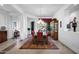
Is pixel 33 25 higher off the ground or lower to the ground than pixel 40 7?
lower

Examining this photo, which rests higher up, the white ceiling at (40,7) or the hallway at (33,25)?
the white ceiling at (40,7)

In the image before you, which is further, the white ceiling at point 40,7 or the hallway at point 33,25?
the hallway at point 33,25

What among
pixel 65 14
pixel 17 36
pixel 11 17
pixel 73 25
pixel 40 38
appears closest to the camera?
pixel 73 25

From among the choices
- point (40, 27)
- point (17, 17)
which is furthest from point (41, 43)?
point (17, 17)

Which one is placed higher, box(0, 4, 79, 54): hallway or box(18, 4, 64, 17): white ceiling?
box(18, 4, 64, 17): white ceiling

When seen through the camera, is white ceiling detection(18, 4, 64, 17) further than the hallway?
No

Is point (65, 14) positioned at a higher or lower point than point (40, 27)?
higher

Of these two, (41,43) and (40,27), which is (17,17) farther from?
(41,43)

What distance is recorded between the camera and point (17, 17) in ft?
30.9

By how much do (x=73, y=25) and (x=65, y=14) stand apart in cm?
140

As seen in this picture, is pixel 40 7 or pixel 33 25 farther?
pixel 33 25
